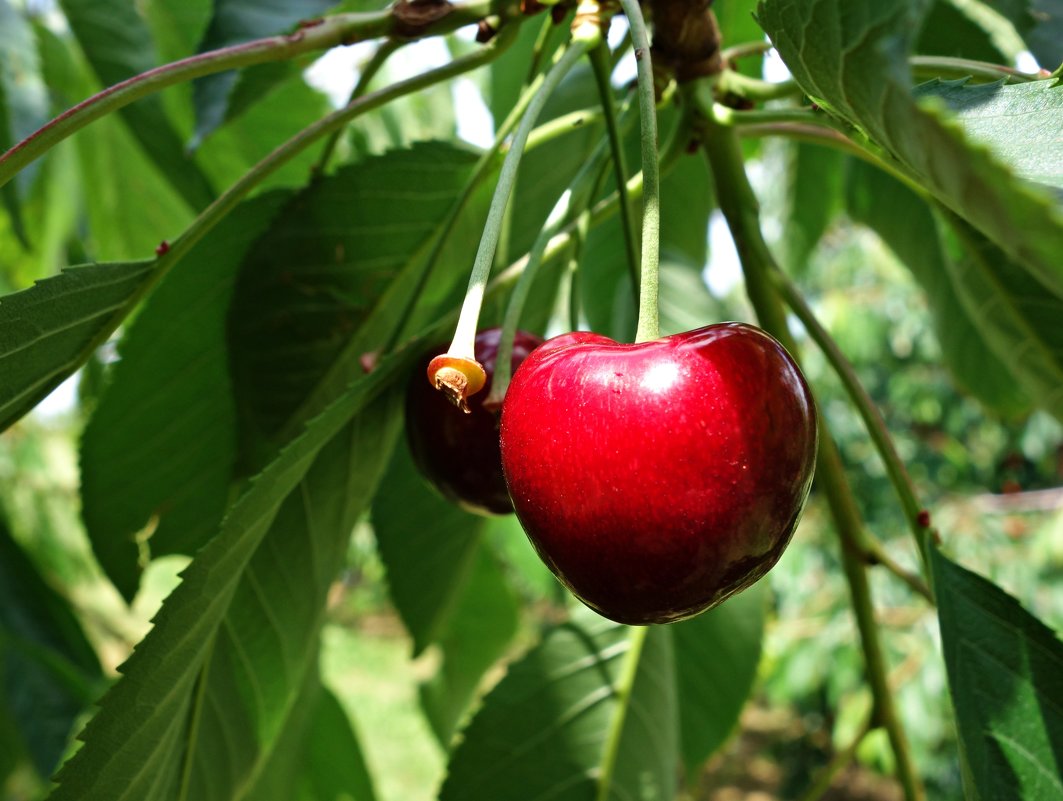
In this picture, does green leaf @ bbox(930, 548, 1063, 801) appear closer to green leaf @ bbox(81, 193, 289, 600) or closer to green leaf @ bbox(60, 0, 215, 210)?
green leaf @ bbox(81, 193, 289, 600)

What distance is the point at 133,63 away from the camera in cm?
109

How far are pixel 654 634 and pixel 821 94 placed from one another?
67 cm

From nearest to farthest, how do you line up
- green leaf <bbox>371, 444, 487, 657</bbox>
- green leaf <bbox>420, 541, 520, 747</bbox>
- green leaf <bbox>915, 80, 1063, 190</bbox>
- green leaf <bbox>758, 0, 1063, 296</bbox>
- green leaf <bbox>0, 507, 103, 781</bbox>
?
1. green leaf <bbox>758, 0, 1063, 296</bbox>
2. green leaf <bbox>915, 80, 1063, 190</bbox>
3. green leaf <bbox>371, 444, 487, 657</bbox>
4. green leaf <bbox>0, 507, 103, 781</bbox>
5. green leaf <bbox>420, 541, 520, 747</bbox>

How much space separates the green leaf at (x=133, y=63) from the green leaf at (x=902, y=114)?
2.51ft

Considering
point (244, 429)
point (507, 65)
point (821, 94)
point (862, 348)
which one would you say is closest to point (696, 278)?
point (507, 65)

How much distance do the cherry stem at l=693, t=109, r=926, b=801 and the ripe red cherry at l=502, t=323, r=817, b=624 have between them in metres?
0.29

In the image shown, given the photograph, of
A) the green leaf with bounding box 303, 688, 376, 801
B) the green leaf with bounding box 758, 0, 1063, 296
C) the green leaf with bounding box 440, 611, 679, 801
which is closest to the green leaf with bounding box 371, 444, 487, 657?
the green leaf with bounding box 440, 611, 679, 801

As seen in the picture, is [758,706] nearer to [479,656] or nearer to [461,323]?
[479,656]

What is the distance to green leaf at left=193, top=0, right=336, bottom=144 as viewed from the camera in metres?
0.88

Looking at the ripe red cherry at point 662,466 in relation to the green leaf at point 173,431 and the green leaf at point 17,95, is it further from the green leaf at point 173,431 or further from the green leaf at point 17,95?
the green leaf at point 17,95

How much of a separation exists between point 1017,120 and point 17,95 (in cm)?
125

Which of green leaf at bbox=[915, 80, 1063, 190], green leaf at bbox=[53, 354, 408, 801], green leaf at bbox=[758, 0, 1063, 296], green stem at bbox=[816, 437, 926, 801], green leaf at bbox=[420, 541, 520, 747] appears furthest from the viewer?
green leaf at bbox=[420, 541, 520, 747]

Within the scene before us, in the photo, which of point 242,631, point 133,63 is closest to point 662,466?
point 242,631

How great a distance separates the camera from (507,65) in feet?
4.17
